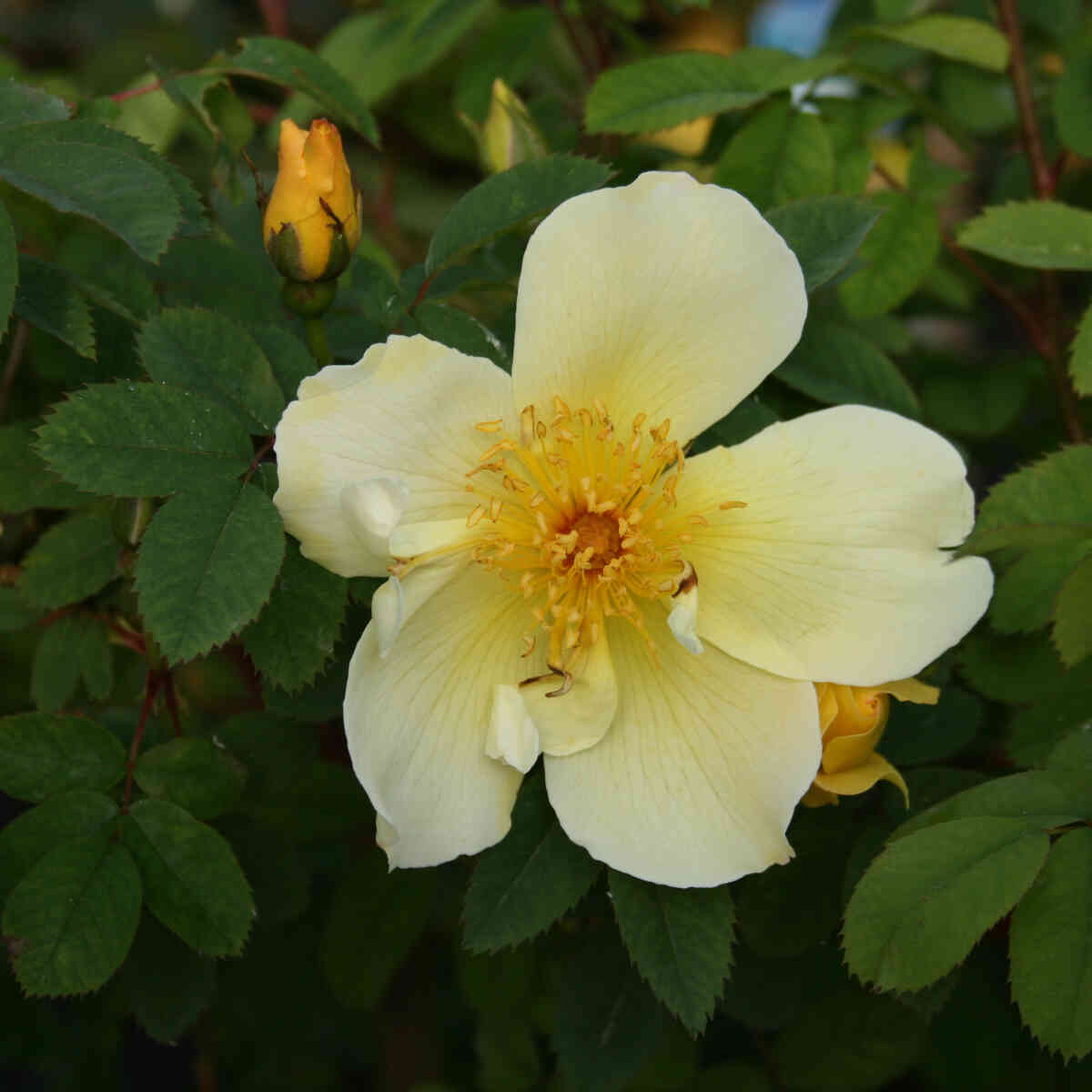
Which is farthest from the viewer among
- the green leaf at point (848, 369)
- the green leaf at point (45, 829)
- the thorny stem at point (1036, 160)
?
the thorny stem at point (1036, 160)

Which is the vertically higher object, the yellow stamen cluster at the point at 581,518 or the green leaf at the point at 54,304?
the green leaf at the point at 54,304

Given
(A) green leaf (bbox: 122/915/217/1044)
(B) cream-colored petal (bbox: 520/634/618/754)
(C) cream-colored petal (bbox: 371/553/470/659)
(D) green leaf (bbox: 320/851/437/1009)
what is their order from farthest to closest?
1. (D) green leaf (bbox: 320/851/437/1009)
2. (A) green leaf (bbox: 122/915/217/1044)
3. (B) cream-colored petal (bbox: 520/634/618/754)
4. (C) cream-colored petal (bbox: 371/553/470/659)

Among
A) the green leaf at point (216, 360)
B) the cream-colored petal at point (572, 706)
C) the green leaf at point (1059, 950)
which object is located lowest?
the green leaf at point (1059, 950)

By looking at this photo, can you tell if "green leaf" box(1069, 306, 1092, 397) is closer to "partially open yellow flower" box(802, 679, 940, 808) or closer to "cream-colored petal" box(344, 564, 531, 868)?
"partially open yellow flower" box(802, 679, 940, 808)

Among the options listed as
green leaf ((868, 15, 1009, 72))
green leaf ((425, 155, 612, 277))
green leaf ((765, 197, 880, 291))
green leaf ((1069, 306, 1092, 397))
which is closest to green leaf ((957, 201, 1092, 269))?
green leaf ((1069, 306, 1092, 397))

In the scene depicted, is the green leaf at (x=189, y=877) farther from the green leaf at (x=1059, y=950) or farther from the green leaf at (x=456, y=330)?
the green leaf at (x=1059, y=950)

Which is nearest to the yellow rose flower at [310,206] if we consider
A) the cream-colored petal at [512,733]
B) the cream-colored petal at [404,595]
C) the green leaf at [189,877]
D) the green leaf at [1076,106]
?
the cream-colored petal at [404,595]

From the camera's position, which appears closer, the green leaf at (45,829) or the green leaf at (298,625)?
the green leaf at (298,625)
